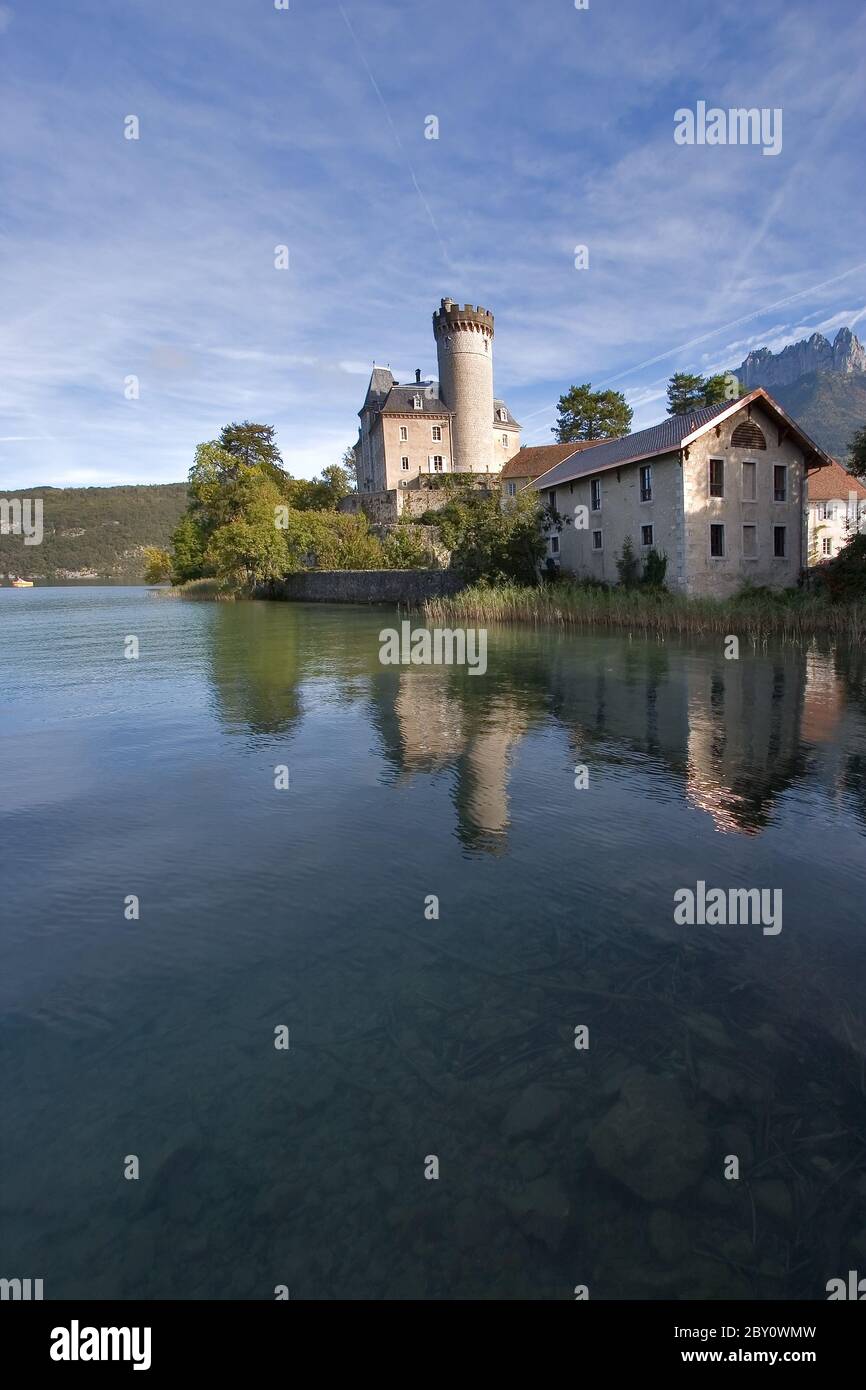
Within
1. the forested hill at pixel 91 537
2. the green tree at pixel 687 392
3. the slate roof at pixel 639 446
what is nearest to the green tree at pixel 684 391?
the green tree at pixel 687 392

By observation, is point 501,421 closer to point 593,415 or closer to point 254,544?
point 593,415

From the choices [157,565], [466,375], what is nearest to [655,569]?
[466,375]

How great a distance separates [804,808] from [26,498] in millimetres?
200370

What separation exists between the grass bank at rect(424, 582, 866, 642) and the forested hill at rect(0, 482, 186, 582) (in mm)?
147269

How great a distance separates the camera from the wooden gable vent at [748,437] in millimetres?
34312

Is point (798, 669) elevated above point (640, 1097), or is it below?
above

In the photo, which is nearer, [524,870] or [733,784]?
[524,870]

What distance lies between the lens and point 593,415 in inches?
3159

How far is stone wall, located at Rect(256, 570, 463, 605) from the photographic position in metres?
51.6

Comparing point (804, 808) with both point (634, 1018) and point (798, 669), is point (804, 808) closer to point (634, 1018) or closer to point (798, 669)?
point (634, 1018)

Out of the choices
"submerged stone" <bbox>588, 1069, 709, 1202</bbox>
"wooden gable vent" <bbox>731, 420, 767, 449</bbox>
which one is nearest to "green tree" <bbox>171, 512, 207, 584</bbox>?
"wooden gable vent" <bbox>731, 420, 767, 449</bbox>

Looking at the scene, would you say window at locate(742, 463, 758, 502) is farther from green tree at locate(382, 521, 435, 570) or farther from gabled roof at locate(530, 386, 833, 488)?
green tree at locate(382, 521, 435, 570)

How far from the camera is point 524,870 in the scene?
7629mm
